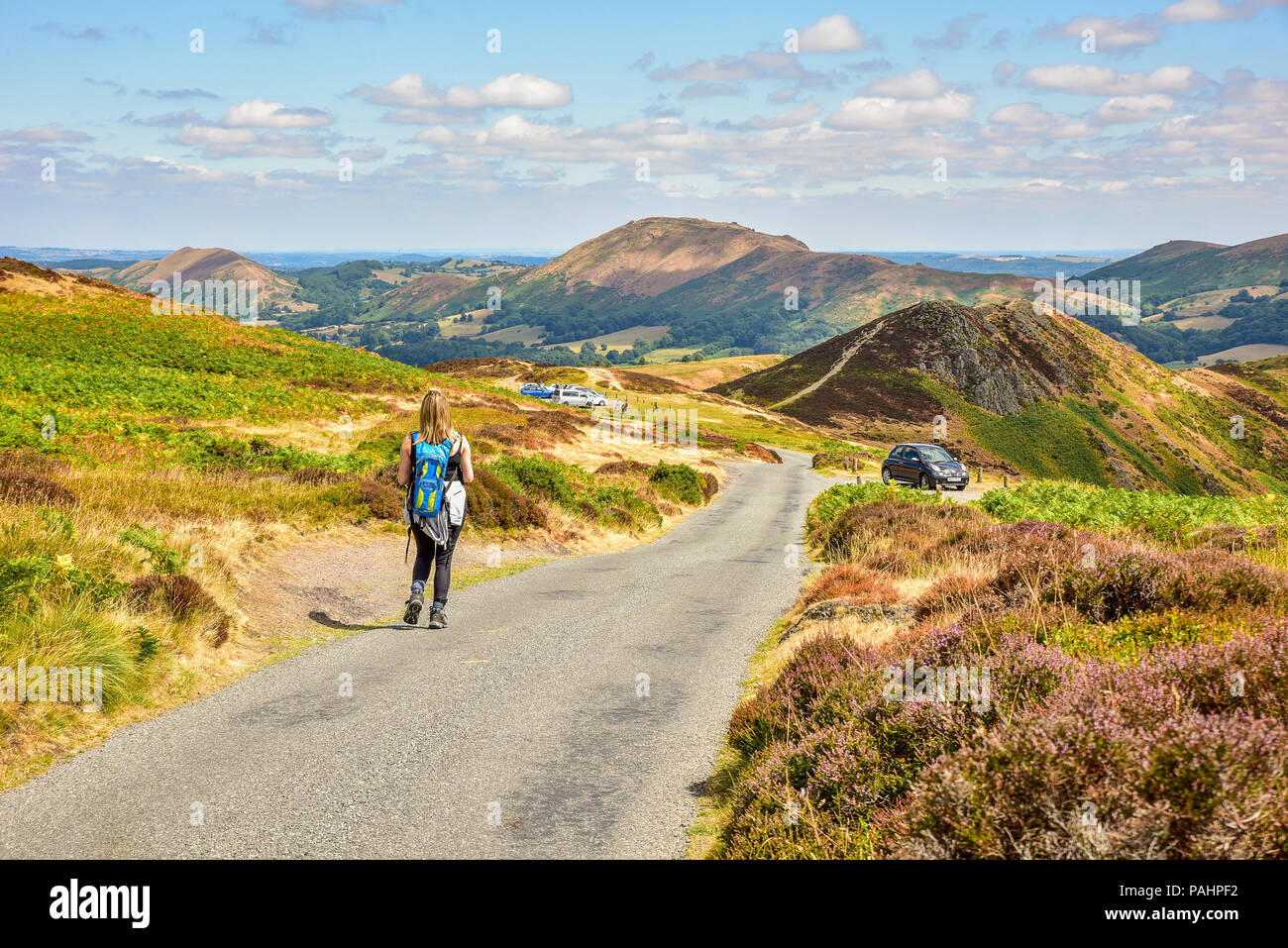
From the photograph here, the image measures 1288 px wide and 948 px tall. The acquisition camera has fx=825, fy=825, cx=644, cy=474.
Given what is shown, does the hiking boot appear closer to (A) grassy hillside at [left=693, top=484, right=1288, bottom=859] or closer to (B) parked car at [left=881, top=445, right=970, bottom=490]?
(A) grassy hillside at [left=693, top=484, right=1288, bottom=859]

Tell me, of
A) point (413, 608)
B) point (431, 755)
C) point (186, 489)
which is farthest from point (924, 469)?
point (431, 755)

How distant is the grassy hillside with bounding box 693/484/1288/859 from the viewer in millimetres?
3441

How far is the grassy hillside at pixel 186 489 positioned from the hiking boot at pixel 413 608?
1.20 metres

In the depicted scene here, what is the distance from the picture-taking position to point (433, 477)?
952 cm

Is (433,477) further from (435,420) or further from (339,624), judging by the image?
(339,624)

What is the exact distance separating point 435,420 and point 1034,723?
721 cm

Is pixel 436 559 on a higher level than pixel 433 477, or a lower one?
lower

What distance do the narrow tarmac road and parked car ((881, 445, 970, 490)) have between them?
94.7ft

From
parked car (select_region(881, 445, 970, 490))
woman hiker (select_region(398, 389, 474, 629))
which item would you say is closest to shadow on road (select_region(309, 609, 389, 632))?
woman hiker (select_region(398, 389, 474, 629))

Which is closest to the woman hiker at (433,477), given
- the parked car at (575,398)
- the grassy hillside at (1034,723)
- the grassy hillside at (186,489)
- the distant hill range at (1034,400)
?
the grassy hillside at (186,489)

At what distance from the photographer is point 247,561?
11164 mm

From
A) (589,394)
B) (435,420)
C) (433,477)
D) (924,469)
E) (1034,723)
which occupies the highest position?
(589,394)
